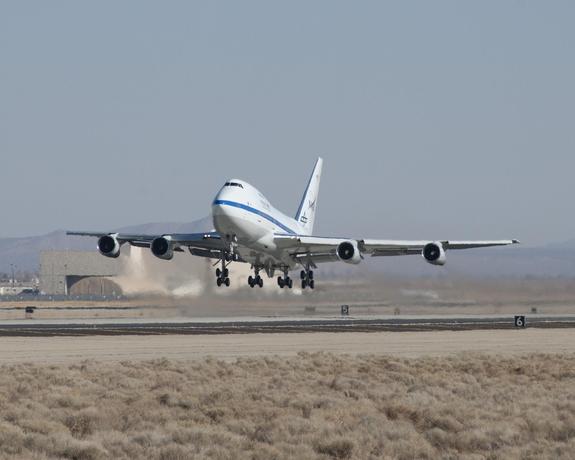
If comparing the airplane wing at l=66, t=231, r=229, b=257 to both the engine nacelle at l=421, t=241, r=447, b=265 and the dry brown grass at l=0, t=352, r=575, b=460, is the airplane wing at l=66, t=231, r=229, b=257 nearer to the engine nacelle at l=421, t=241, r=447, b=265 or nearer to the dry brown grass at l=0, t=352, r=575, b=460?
the engine nacelle at l=421, t=241, r=447, b=265

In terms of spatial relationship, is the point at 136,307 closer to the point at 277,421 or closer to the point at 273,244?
the point at 273,244

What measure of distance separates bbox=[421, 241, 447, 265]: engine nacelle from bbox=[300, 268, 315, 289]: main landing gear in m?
9.71

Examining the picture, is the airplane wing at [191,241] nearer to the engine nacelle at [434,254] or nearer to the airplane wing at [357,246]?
the airplane wing at [357,246]

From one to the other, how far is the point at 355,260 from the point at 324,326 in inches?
290

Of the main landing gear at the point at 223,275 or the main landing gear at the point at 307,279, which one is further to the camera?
the main landing gear at the point at 307,279

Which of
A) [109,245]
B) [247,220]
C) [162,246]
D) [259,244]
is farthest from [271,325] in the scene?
[109,245]

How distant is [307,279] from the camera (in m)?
82.4

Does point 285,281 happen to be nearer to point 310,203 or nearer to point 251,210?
point 251,210

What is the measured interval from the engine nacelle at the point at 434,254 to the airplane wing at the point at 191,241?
13.4 m

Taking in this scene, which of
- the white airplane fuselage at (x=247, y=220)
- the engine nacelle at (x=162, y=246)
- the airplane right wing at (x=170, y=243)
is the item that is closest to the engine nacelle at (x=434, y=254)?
the white airplane fuselage at (x=247, y=220)

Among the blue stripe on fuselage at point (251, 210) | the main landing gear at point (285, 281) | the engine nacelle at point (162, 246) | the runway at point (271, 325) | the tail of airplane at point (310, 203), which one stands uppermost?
the tail of airplane at point (310, 203)

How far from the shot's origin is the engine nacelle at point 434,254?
250 feet

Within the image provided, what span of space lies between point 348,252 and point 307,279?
8086 mm

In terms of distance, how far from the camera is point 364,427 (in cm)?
2558
